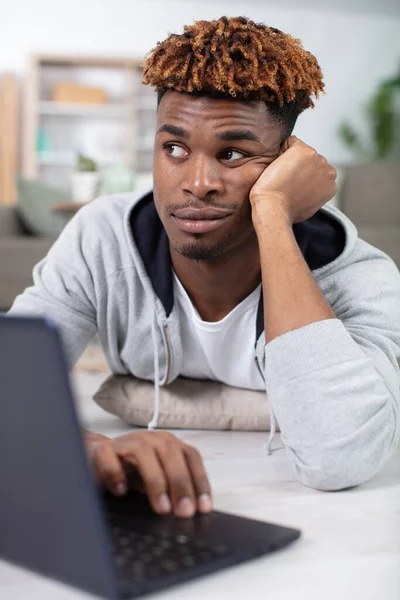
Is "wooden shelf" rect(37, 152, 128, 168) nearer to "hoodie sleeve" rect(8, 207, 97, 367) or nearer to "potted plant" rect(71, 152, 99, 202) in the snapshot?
"potted plant" rect(71, 152, 99, 202)

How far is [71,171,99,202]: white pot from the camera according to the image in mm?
3092

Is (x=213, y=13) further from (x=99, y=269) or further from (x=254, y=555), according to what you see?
(x=254, y=555)

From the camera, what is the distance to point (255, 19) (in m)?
7.90

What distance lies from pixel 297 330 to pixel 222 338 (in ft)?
1.24

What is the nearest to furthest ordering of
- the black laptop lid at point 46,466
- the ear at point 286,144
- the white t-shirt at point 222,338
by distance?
the black laptop lid at point 46,466, the ear at point 286,144, the white t-shirt at point 222,338

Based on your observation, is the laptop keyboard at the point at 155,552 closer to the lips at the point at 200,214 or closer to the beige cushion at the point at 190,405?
the lips at the point at 200,214

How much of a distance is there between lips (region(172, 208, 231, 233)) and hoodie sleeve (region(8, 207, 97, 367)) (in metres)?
0.24

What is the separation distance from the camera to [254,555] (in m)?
0.61

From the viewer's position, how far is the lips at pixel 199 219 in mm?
1138

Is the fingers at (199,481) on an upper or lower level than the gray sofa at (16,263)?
upper

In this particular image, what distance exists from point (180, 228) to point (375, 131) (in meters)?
6.81

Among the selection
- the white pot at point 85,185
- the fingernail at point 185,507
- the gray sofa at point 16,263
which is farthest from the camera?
the gray sofa at point 16,263

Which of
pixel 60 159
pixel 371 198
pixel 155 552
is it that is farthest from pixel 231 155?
pixel 60 159

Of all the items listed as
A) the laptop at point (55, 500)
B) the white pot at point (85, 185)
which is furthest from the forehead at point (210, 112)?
the white pot at point (85, 185)
